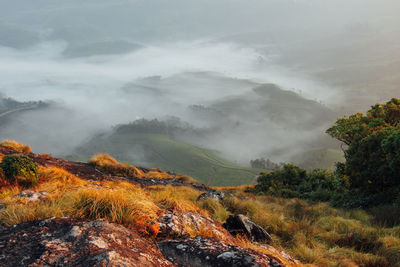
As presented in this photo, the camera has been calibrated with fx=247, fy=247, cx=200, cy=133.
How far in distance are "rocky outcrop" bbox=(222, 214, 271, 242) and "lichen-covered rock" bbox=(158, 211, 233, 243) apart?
0.79m

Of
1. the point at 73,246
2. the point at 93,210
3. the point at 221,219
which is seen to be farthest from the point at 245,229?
the point at 73,246

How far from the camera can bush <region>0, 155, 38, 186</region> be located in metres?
10.4

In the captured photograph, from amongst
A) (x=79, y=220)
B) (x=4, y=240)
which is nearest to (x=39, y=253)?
(x=4, y=240)

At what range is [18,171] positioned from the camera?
1048 cm

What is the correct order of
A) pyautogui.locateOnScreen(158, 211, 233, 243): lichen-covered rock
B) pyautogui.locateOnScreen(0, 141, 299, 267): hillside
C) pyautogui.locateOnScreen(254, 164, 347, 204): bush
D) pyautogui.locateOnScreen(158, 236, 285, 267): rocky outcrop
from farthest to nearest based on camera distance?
pyautogui.locateOnScreen(254, 164, 347, 204): bush → pyautogui.locateOnScreen(158, 211, 233, 243): lichen-covered rock → pyautogui.locateOnScreen(158, 236, 285, 267): rocky outcrop → pyautogui.locateOnScreen(0, 141, 299, 267): hillside

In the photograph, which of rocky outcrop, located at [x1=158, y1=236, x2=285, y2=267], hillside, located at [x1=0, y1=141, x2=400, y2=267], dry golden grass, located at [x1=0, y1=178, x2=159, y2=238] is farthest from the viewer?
dry golden grass, located at [x1=0, y1=178, x2=159, y2=238]

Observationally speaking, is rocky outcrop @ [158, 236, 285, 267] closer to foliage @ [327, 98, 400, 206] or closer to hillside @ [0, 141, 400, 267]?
hillside @ [0, 141, 400, 267]

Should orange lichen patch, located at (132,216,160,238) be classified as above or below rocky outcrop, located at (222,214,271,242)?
above

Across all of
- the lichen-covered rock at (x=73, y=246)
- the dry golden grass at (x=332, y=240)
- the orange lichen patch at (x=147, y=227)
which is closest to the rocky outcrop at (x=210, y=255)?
the lichen-covered rock at (x=73, y=246)

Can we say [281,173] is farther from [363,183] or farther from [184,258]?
[184,258]

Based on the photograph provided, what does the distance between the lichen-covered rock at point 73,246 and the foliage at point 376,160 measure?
16.0m

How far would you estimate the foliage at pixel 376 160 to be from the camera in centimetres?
1515

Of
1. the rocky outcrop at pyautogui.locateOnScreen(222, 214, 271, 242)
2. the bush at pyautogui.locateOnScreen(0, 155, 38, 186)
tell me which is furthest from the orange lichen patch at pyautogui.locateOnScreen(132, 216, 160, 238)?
the bush at pyautogui.locateOnScreen(0, 155, 38, 186)

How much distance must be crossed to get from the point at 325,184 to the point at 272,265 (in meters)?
23.7
